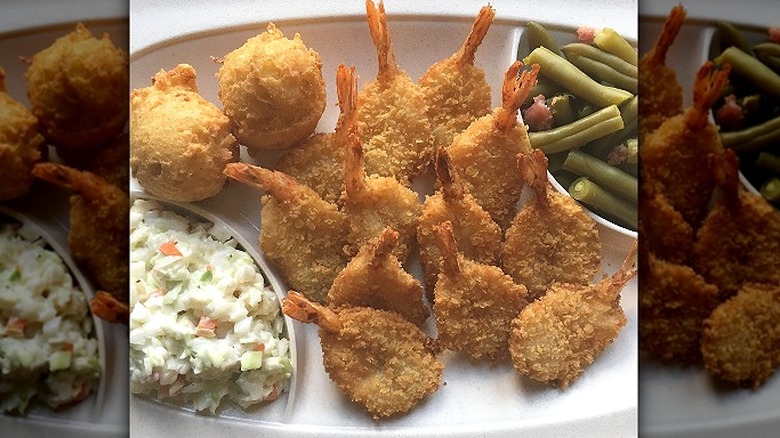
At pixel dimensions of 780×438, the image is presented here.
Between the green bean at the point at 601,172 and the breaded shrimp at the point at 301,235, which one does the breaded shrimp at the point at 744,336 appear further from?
the breaded shrimp at the point at 301,235

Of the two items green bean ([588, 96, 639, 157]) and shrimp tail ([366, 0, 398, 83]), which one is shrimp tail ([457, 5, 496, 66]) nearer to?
shrimp tail ([366, 0, 398, 83])

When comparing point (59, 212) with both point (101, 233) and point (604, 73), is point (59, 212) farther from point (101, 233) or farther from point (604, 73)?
point (604, 73)

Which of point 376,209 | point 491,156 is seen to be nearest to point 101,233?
point 376,209

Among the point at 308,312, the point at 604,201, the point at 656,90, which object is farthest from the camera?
the point at 656,90

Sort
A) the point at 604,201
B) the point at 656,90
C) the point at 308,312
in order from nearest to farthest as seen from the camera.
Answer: the point at 308,312 → the point at 604,201 → the point at 656,90

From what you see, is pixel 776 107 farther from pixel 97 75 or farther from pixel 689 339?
pixel 97 75

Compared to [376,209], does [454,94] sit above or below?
above

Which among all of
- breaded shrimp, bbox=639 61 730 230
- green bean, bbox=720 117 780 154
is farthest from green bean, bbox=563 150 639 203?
green bean, bbox=720 117 780 154
